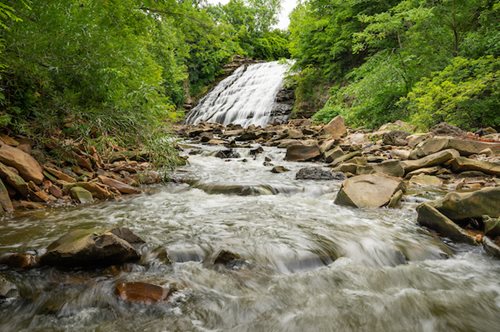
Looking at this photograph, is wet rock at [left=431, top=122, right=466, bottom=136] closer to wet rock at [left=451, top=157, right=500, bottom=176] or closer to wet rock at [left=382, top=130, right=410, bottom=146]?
wet rock at [left=382, top=130, right=410, bottom=146]

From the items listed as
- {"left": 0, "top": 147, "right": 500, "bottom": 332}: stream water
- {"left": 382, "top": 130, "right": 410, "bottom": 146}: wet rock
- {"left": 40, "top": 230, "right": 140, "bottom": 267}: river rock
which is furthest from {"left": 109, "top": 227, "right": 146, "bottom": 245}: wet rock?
{"left": 382, "top": 130, "right": 410, "bottom": 146}: wet rock

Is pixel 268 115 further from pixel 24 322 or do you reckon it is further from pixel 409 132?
pixel 24 322

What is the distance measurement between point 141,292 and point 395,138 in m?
8.18

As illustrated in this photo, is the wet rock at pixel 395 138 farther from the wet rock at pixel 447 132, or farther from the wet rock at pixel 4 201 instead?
the wet rock at pixel 4 201

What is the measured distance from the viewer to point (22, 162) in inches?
163

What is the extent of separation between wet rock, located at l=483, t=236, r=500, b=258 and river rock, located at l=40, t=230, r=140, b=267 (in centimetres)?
321

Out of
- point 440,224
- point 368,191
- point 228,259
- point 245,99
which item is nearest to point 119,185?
point 228,259

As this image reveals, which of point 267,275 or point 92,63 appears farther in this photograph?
point 92,63

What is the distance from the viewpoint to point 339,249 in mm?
3178

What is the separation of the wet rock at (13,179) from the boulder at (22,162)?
4.0 inches

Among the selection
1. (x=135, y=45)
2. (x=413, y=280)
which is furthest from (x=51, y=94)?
(x=413, y=280)

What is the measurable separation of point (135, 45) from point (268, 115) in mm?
14170

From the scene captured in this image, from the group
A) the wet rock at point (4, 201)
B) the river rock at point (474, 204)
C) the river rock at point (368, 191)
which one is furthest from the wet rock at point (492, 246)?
the wet rock at point (4, 201)

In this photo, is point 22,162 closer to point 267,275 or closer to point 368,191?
point 267,275
